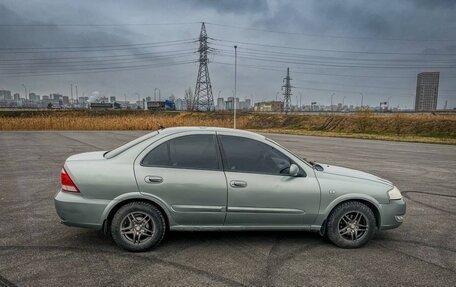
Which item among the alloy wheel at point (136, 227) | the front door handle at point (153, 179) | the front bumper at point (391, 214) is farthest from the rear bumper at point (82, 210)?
the front bumper at point (391, 214)

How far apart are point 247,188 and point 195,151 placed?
845 mm

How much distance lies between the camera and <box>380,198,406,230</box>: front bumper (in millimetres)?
4523

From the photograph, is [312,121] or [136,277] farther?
→ [312,121]

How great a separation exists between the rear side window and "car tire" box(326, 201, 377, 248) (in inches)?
70.2

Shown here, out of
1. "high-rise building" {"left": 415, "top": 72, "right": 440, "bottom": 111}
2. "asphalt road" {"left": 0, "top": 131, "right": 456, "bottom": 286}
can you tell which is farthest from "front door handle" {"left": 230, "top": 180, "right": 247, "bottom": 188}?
"high-rise building" {"left": 415, "top": 72, "right": 440, "bottom": 111}

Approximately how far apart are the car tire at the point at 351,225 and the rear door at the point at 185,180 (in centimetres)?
154

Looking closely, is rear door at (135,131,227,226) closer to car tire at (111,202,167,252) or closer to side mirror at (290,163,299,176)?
car tire at (111,202,167,252)

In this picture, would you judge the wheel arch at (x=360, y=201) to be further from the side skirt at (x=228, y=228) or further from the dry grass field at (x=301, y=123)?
the dry grass field at (x=301, y=123)

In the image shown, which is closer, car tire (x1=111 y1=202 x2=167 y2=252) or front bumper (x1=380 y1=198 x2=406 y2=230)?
car tire (x1=111 y1=202 x2=167 y2=252)

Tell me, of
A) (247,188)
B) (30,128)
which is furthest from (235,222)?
(30,128)

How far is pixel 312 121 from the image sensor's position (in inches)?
1954

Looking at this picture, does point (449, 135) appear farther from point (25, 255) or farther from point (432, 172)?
point (25, 255)

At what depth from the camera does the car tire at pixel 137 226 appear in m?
4.10

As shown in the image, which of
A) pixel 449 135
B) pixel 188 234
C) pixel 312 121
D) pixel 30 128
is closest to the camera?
pixel 188 234
